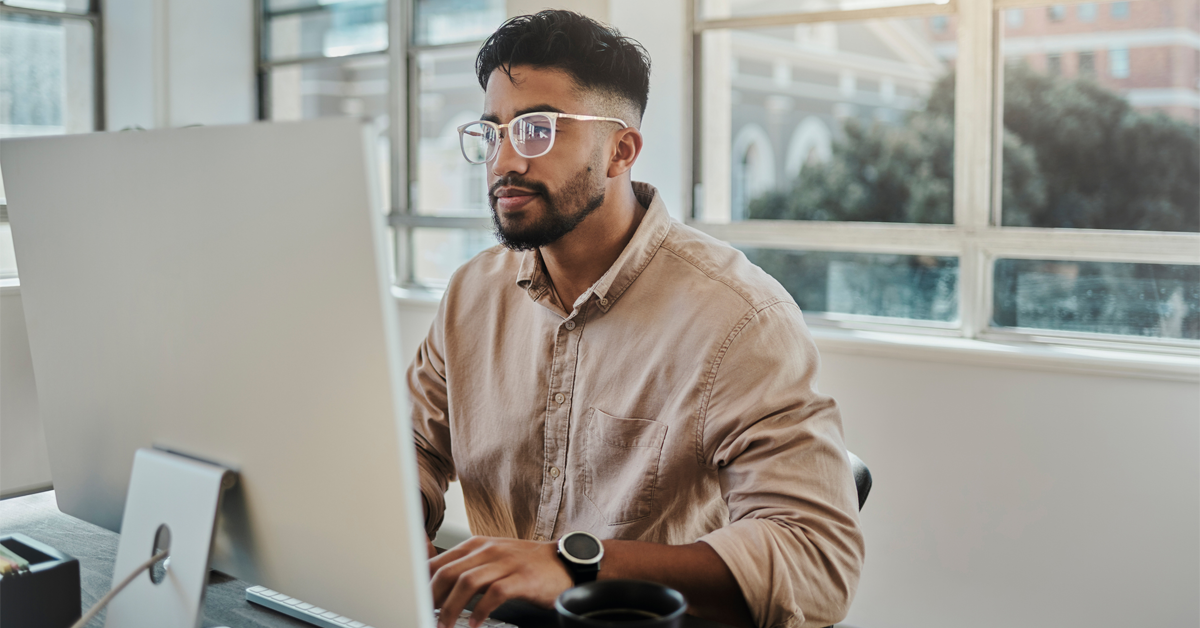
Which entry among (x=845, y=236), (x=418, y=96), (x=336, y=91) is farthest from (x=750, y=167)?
(x=336, y=91)

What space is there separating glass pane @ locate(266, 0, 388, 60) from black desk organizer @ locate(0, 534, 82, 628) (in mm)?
2976

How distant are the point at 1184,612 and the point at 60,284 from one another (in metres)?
2.20

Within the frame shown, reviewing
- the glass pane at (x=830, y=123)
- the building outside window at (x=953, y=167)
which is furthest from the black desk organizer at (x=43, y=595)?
the glass pane at (x=830, y=123)

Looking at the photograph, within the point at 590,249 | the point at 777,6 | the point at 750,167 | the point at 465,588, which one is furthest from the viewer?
the point at 750,167

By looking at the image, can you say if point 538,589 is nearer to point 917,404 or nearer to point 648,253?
point 648,253

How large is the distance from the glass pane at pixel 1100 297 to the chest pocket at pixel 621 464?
151cm

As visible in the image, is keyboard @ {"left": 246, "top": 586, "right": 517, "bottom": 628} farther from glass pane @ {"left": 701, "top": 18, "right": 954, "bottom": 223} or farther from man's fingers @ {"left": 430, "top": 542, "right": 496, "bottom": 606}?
glass pane @ {"left": 701, "top": 18, "right": 954, "bottom": 223}

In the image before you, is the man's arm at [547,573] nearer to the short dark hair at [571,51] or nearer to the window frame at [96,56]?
the short dark hair at [571,51]

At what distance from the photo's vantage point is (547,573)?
890mm

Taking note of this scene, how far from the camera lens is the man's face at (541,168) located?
1326 mm

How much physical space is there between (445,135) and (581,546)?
9.24 ft

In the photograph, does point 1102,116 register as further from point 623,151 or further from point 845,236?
point 623,151

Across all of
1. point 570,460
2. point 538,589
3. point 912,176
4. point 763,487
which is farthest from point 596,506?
point 912,176

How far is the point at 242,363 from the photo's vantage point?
2.36 ft
